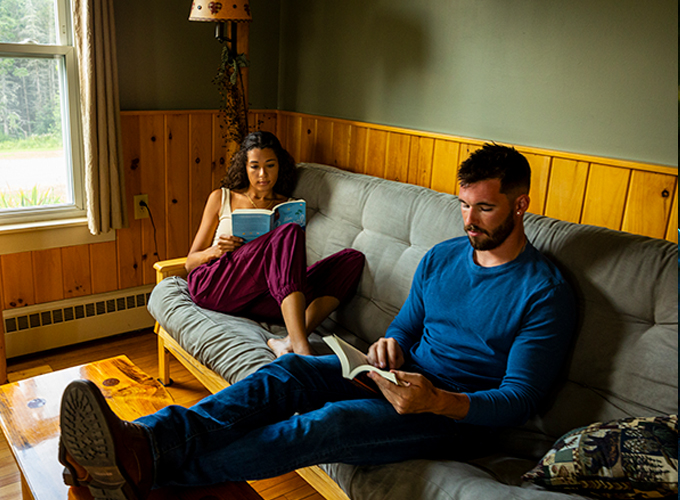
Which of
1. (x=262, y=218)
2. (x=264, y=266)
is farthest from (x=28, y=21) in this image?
(x=264, y=266)

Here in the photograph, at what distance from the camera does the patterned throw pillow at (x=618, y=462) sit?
3.91 feet

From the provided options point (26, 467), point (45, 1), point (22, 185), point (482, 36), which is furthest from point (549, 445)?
point (45, 1)

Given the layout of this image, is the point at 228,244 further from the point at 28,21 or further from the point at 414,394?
the point at 28,21

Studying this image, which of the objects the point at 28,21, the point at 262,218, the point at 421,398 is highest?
the point at 28,21

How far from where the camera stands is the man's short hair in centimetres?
162

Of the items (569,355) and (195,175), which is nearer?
(569,355)

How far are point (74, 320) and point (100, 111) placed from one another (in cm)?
106

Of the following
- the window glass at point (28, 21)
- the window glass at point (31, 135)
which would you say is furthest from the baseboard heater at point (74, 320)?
the window glass at point (28, 21)

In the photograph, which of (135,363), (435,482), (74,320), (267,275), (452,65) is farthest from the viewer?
(74,320)

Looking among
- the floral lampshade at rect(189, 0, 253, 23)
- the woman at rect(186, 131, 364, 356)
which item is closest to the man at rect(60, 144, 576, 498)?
the woman at rect(186, 131, 364, 356)

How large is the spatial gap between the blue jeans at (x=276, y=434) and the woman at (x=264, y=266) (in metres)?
0.45

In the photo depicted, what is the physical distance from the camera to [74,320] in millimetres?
2934

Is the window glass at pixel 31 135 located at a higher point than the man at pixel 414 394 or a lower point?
higher

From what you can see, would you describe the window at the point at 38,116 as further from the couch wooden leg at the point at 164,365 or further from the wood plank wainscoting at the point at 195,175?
the couch wooden leg at the point at 164,365
